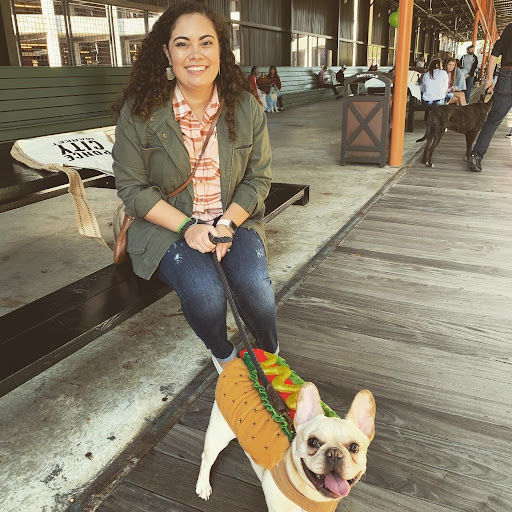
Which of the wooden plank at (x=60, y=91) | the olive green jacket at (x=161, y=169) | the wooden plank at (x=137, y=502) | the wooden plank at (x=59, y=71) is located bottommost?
the wooden plank at (x=137, y=502)

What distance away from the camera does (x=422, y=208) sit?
4758mm

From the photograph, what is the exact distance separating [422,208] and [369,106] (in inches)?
88.2

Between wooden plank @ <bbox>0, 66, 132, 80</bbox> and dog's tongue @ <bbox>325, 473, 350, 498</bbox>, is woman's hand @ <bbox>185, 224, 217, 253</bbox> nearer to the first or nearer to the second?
dog's tongue @ <bbox>325, 473, 350, 498</bbox>

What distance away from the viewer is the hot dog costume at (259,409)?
128 centimetres

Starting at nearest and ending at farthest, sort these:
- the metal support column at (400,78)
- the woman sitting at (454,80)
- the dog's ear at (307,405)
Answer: the dog's ear at (307,405)
the metal support column at (400,78)
the woman sitting at (454,80)

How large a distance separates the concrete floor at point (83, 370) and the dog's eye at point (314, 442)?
912 millimetres

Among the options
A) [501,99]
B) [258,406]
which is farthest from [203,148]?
[501,99]

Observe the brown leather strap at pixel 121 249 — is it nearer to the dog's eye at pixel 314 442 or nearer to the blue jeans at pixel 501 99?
the dog's eye at pixel 314 442

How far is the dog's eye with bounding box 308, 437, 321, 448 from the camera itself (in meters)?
1.15

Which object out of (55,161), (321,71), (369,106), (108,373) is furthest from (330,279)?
(321,71)

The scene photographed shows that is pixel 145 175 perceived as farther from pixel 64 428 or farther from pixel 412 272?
pixel 412 272

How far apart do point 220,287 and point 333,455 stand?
88cm

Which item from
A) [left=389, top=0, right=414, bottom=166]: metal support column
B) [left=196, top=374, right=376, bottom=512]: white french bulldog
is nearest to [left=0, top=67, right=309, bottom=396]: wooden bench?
[left=196, top=374, right=376, bottom=512]: white french bulldog

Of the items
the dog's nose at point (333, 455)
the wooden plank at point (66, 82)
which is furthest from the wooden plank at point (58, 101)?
the dog's nose at point (333, 455)
